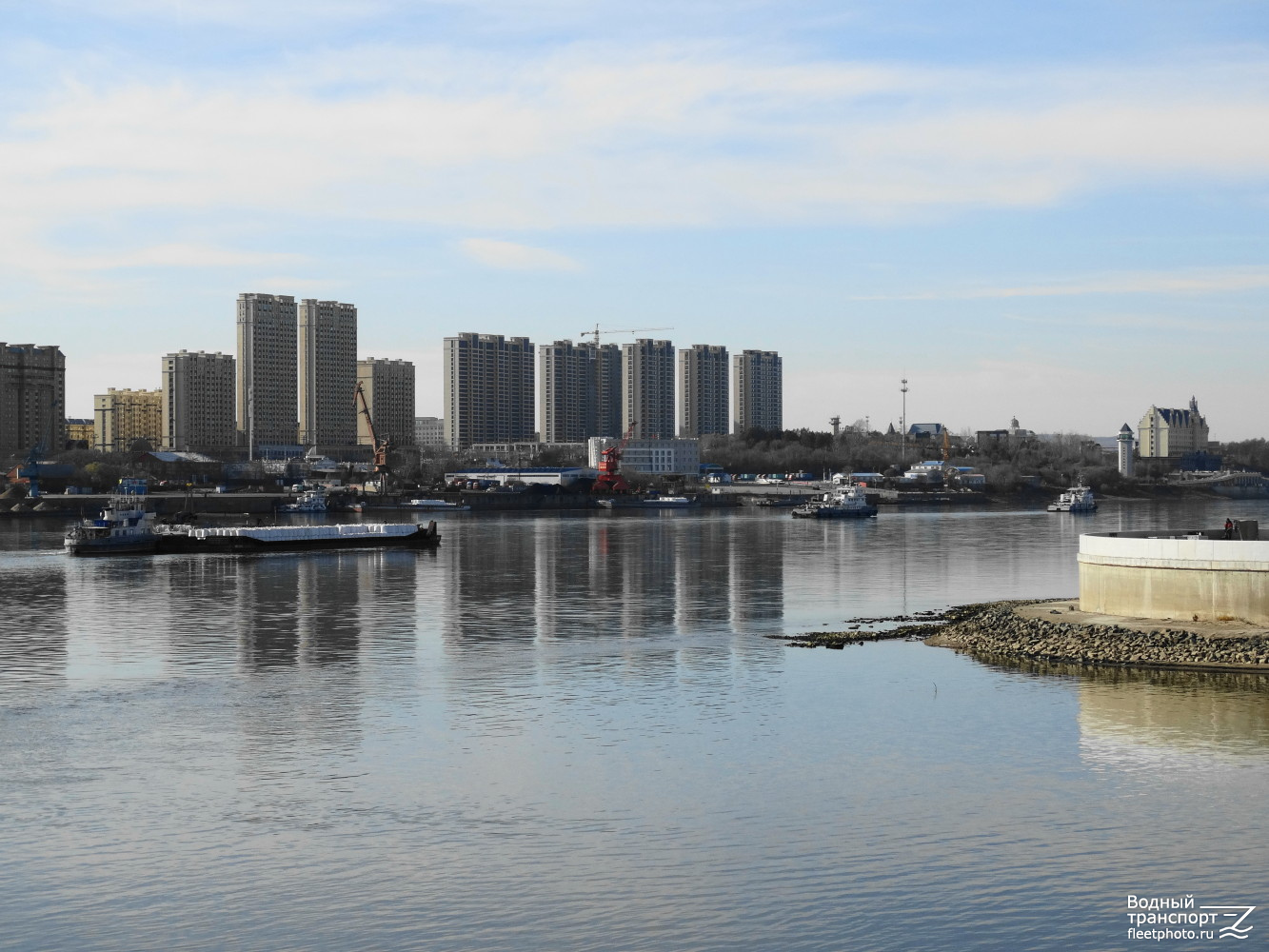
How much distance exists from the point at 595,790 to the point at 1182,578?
18941 millimetres

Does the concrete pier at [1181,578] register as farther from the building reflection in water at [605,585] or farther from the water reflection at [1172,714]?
the building reflection in water at [605,585]

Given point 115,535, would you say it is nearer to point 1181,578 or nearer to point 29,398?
point 1181,578

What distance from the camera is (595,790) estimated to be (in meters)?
21.6

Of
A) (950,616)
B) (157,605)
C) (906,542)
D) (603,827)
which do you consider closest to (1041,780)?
(603,827)

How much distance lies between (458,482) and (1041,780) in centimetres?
17024

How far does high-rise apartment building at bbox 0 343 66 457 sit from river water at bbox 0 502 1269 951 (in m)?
166

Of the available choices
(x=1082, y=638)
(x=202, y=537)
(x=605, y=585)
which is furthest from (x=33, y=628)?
(x=202, y=537)

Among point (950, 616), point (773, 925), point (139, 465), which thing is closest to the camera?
point (773, 925)

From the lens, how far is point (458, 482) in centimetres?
18900

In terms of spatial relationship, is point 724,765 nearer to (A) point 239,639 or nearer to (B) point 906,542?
(A) point 239,639

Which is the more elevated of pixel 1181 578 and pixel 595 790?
pixel 1181 578

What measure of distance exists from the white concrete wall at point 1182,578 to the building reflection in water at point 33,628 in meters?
27.6

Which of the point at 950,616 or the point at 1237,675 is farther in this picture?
the point at 950,616

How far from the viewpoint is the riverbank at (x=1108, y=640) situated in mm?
30750
